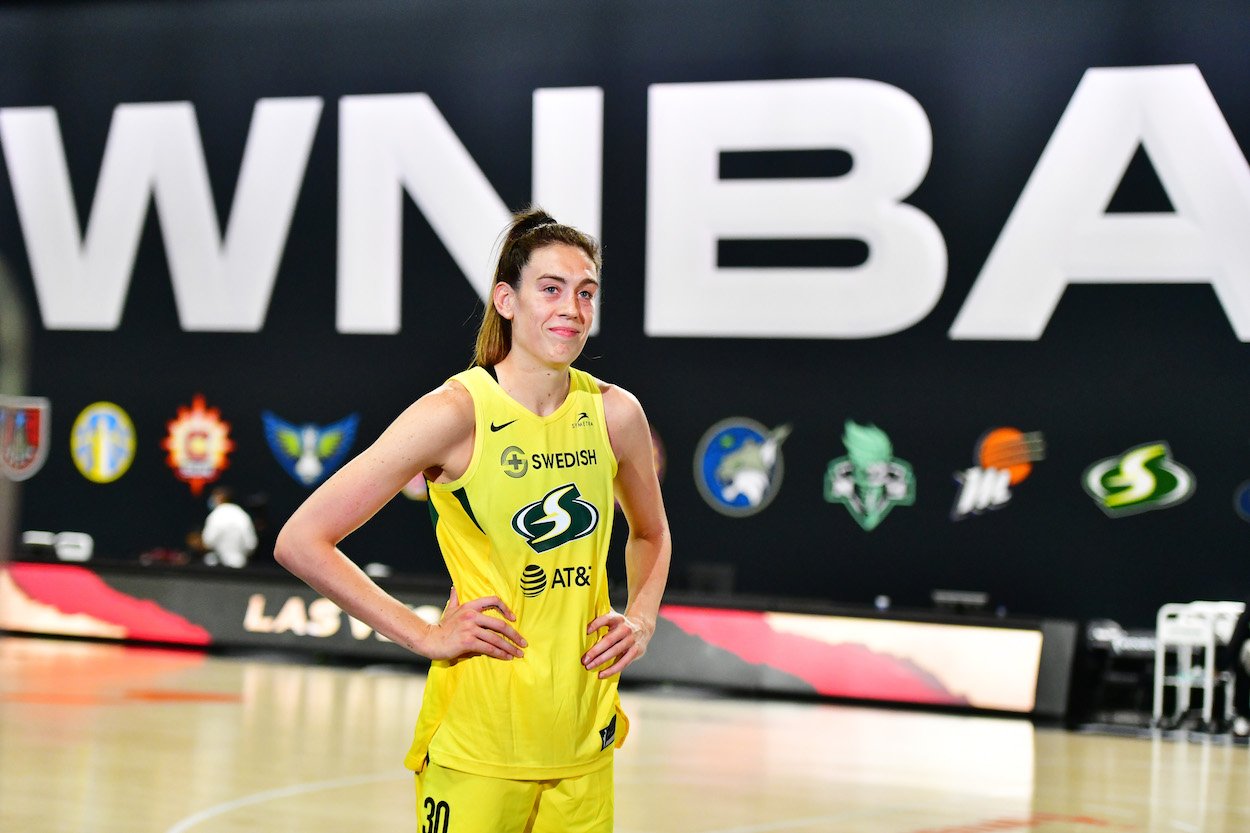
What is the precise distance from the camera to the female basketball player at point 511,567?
9.94 ft

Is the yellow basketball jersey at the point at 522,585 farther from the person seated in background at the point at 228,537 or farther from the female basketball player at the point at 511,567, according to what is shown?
the person seated in background at the point at 228,537

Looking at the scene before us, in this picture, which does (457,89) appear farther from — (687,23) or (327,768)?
(327,768)

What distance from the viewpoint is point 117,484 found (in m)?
15.7

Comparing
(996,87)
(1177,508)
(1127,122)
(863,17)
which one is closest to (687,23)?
(863,17)

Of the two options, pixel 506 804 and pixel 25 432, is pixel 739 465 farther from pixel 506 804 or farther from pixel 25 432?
pixel 506 804

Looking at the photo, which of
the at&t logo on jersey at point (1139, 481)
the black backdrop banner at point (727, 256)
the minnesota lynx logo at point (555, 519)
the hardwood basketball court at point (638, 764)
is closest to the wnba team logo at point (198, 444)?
the black backdrop banner at point (727, 256)

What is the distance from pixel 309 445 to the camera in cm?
1505

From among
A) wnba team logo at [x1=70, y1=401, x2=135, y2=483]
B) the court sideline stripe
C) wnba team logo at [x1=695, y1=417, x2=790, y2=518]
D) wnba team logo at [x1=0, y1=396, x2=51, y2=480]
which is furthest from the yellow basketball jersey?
wnba team logo at [x1=70, y1=401, x2=135, y2=483]

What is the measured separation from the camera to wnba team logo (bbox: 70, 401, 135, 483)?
15648 millimetres

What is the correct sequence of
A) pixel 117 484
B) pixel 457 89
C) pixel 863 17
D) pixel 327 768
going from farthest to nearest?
1. pixel 117 484
2. pixel 457 89
3. pixel 863 17
4. pixel 327 768

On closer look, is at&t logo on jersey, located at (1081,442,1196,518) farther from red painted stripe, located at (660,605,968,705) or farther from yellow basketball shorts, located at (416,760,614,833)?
yellow basketball shorts, located at (416,760,614,833)

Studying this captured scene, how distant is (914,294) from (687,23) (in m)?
3.07

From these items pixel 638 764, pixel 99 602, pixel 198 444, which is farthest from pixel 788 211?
pixel 99 602

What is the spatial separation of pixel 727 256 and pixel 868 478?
2.22 m
